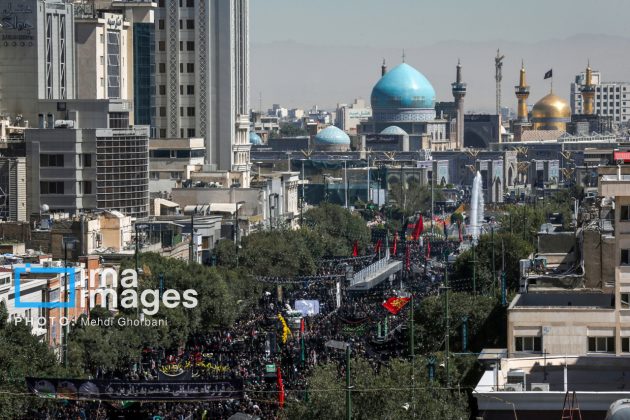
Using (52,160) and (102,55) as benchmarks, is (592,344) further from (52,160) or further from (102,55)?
(102,55)

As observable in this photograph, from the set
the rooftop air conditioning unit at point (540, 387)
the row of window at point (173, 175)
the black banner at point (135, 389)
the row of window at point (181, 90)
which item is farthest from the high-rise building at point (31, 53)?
the rooftop air conditioning unit at point (540, 387)

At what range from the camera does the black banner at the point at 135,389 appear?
2101 inches

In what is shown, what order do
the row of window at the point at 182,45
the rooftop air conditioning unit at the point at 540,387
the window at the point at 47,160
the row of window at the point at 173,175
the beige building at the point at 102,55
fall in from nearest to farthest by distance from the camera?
the rooftop air conditioning unit at the point at 540,387, the window at the point at 47,160, the beige building at the point at 102,55, the row of window at the point at 173,175, the row of window at the point at 182,45

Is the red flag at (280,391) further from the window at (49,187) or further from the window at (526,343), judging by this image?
the window at (49,187)

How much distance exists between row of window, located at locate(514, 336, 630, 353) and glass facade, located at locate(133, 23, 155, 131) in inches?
4328

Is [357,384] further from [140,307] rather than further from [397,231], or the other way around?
[397,231]

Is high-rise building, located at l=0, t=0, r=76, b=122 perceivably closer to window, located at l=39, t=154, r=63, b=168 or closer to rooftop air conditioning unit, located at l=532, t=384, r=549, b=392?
window, located at l=39, t=154, r=63, b=168

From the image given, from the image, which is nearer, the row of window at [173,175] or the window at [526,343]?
the window at [526,343]

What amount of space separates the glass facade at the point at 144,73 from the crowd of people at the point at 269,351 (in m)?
50.1

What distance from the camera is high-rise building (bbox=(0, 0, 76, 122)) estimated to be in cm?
12900

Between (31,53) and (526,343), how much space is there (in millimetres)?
89030

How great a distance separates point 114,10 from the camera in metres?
153

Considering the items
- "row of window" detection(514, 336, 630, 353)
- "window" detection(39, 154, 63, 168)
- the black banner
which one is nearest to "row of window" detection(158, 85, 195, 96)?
"window" detection(39, 154, 63, 168)

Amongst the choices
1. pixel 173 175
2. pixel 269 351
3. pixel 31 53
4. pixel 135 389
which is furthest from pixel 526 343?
pixel 173 175
